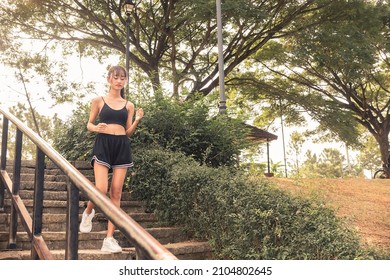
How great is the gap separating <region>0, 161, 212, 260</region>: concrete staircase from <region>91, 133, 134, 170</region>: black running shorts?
3.20 ft

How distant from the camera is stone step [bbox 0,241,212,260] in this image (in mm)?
4191

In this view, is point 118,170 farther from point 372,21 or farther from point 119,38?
point 119,38

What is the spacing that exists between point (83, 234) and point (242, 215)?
182cm

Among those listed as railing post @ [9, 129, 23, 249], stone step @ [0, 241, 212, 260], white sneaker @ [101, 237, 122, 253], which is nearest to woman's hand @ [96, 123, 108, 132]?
railing post @ [9, 129, 23, 249]

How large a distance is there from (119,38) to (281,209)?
1503cm

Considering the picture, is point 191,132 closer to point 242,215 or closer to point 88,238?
point 242,215

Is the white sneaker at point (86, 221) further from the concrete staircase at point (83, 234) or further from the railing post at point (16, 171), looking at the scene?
the railing post at point (16, 171)

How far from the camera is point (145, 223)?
245 inches

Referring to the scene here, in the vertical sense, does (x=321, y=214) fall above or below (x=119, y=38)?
below

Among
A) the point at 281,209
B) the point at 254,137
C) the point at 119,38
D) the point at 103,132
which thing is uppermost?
the point at 119,38

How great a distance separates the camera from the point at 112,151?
4.35m

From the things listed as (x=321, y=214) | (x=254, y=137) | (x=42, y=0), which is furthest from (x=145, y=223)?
(x=42, y=0)

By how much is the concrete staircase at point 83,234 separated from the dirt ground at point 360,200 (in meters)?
1.71
